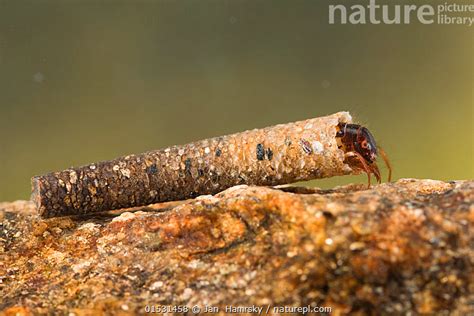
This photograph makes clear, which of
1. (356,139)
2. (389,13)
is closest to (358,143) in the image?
(356,139)

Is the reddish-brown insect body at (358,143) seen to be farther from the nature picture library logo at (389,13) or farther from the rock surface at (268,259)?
the nature picture library logo at (389,13)

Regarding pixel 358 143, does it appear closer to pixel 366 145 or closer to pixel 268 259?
pixel 366 145

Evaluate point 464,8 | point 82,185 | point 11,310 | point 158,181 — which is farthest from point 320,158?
point 464,8

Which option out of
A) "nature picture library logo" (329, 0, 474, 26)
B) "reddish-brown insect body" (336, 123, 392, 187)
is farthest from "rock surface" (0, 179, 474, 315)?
"nature picture library logo" (329, 0, 474, 26)

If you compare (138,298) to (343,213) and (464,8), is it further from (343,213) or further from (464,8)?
(464,8)

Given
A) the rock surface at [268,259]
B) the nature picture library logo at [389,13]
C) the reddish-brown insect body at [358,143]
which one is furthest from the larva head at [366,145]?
the nature picture library logo at [389,13]
